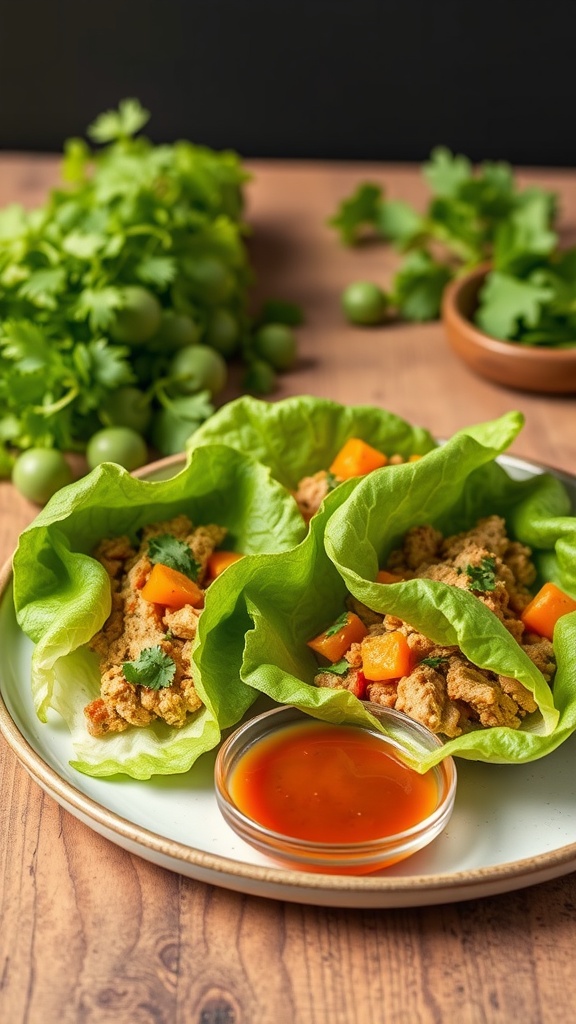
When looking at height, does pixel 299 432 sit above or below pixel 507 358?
above

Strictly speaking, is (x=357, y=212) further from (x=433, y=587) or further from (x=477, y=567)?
(x=433, y=587)

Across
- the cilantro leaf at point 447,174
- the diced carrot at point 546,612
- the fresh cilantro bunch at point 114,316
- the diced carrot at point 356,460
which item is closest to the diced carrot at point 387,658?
the diced carrot at point 546,612

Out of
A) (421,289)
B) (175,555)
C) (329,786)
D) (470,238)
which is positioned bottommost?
(421,289)

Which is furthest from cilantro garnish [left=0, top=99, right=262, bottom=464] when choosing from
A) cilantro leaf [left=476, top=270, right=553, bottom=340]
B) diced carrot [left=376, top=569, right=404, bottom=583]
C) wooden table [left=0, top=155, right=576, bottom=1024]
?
wooden table [left=0, top=155, right=576, bottom=1024]

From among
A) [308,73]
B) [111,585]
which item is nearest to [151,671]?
[111,585]

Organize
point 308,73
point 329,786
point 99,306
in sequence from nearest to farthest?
point 329,786
point 99,306
point 308,73

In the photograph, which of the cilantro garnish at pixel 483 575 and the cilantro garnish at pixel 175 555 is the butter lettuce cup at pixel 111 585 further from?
the cilantro garnish at pixel 483 575

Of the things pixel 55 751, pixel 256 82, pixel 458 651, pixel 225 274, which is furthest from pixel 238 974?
pixel 256 82
